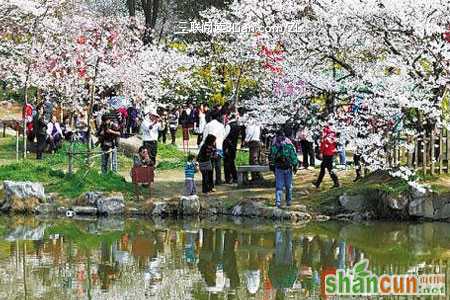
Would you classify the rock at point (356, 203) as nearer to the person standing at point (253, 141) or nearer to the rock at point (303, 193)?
the rock at point (303, 193)

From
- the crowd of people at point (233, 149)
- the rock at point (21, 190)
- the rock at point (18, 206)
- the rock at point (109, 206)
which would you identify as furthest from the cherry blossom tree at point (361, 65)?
the rock at point (18, 206)

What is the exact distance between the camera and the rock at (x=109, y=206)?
622 inches

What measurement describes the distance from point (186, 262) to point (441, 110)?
238 inches

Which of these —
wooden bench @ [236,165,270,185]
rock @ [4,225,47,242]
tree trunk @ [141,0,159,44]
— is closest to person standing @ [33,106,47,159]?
wooden bench @ [236,165,270,185]

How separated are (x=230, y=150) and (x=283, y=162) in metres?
2.29

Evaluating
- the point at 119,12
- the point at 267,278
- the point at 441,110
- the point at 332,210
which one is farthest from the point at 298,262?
the point at 119,12

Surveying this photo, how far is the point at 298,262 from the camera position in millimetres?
11344

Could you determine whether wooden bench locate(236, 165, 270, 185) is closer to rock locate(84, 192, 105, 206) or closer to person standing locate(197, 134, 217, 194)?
person standing locate(197, 134, 217, 194)

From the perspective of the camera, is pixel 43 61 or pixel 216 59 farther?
pixel 216 59

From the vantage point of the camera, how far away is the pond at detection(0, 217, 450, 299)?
9695 mm

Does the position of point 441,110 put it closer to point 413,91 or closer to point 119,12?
point 413,91

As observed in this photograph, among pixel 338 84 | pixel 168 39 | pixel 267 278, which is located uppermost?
pixel 168 39

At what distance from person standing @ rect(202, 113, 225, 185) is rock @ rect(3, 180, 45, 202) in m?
3.10

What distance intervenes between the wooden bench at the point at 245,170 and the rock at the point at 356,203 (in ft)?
6.79
